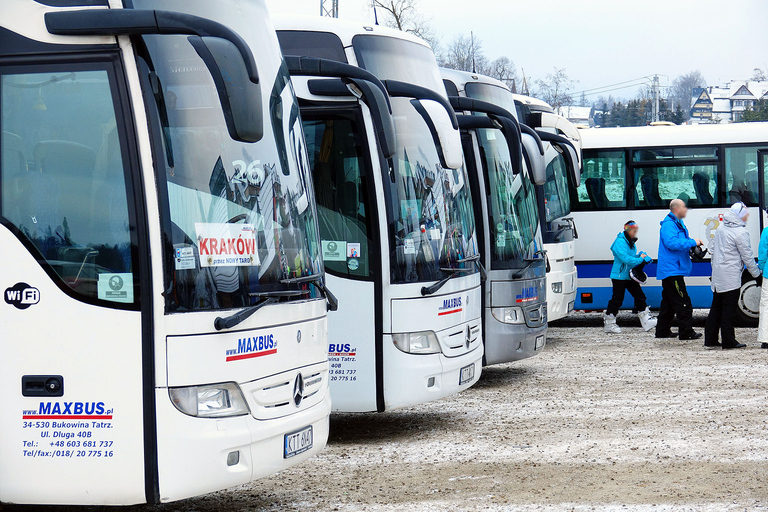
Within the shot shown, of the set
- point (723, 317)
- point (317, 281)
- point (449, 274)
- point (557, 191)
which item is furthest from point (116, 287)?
point (557, 191)

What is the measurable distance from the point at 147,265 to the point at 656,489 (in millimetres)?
3790

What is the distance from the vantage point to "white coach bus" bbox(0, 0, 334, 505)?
5051mm

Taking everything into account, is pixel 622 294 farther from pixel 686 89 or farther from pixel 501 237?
pixel 686 89

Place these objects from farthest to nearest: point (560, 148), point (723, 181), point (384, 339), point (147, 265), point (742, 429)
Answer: point (723, 181) → point (560, 148) → point (742, 429) → point (384, 339) → point (147, 265)

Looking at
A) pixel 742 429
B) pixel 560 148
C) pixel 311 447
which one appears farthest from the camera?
pixel 560 148

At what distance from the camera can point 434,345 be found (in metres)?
8.31

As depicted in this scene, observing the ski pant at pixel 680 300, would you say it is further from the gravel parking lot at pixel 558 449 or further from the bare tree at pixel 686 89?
the bare tree at pixel 686 89

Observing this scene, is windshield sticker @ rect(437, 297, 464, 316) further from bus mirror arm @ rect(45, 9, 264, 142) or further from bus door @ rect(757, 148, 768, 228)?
bus door @ rect(757, 148, 768, 228)

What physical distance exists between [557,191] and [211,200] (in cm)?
1163

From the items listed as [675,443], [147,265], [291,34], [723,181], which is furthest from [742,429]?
[723,181]

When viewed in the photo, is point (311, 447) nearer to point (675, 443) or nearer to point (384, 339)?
point (384, 339)

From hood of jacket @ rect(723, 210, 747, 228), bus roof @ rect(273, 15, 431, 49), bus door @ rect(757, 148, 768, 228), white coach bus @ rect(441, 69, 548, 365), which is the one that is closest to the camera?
bus roof @ rect(273, 15, 431, 49)

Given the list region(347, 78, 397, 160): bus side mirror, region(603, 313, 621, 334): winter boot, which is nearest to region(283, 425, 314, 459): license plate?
region(347, 78, 397, 160): bus side mirror

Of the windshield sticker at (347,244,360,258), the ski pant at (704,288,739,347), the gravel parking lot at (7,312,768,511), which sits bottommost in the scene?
the gravel parking lot at (7,312,768,511)
